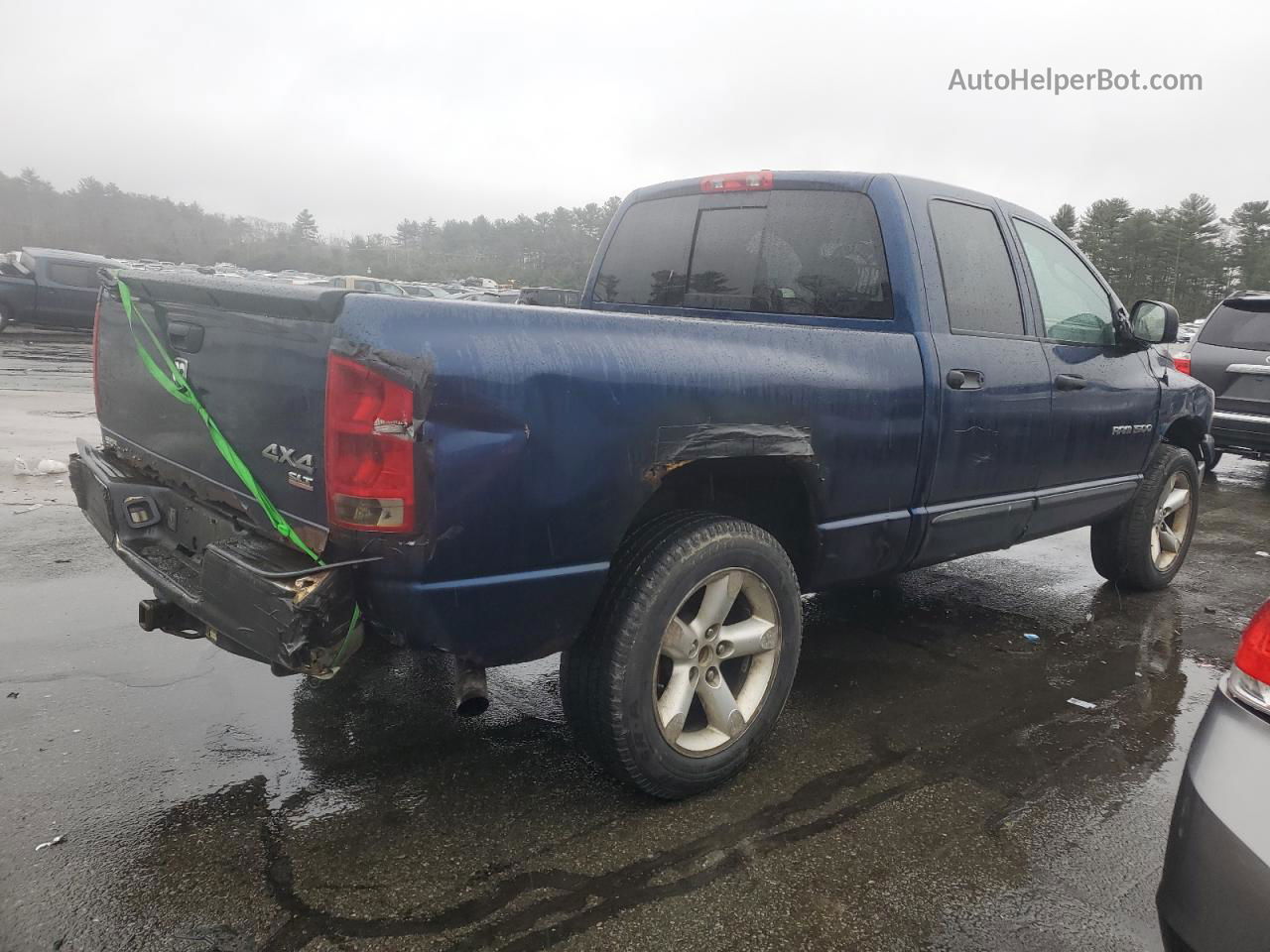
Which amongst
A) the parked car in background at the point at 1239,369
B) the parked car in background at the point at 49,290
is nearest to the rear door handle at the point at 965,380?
the parked car in background at the point at 1239,369

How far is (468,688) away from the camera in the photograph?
2.32 meters

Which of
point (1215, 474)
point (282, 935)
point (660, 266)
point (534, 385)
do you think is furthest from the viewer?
point (1215, 474)

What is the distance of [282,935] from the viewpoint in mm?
2031

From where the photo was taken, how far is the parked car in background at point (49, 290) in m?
17.2

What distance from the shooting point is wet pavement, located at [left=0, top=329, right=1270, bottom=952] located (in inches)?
84.3

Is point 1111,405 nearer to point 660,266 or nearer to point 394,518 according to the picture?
point 660,266

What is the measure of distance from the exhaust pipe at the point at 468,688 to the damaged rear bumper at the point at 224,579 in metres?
0.30

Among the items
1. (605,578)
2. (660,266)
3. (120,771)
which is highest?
(660,266)

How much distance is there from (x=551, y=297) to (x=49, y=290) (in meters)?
16.9

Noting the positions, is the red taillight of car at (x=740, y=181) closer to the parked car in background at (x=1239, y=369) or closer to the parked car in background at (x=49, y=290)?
the parked car in background at (x=1239, y=369)

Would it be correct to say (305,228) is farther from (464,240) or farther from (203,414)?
(203,414)

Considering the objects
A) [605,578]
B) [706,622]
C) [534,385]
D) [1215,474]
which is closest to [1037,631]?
[706,622]

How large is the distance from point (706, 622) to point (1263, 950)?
1.50 m

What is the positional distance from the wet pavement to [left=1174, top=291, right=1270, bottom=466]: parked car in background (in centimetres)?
477
